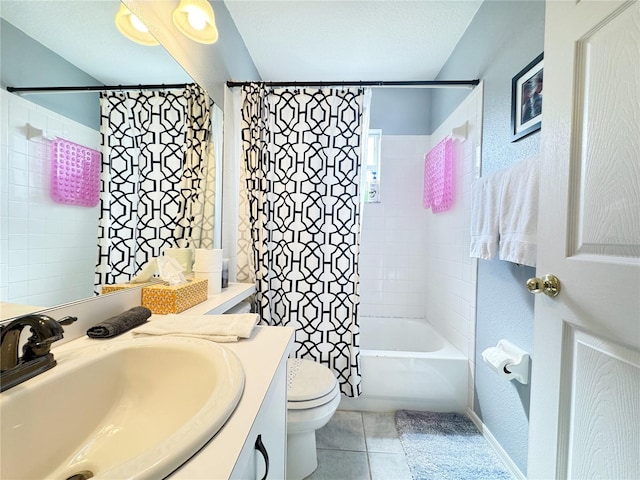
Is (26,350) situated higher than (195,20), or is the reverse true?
(195,20)

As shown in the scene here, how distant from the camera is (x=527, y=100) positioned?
4.02 ft

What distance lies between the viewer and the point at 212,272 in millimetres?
1287

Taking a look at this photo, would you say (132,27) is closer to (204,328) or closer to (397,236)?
(204,328)

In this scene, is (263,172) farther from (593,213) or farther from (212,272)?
(593,213)

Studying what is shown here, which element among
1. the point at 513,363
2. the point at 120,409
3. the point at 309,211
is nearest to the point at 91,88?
the point at 120,409

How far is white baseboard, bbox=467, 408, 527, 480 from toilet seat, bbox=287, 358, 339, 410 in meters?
0.89

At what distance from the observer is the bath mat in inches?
50.0

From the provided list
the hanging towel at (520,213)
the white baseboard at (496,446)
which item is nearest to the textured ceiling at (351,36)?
the hanging towel at (520,213)

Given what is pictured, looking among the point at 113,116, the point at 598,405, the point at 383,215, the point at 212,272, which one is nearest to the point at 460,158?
the point at 383,215

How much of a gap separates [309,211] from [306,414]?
3.55 ft

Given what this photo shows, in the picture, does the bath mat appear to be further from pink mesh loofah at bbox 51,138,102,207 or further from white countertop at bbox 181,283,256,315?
pink mesh loofah at bbox 51,138,102,207

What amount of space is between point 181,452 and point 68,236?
69cm

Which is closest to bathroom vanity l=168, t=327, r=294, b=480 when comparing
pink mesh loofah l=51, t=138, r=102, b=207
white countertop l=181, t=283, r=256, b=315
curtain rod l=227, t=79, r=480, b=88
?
white countertop l=181, t=283, r=256, b=315

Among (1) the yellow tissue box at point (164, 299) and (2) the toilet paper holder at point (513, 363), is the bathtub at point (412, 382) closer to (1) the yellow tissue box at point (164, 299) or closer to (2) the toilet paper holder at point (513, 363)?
(2) the toilet paper holder at point (513, 363)
